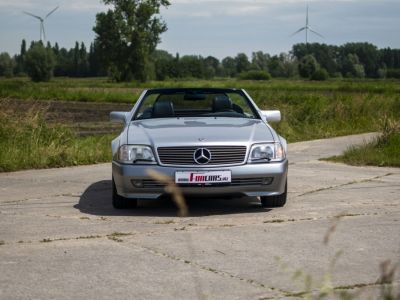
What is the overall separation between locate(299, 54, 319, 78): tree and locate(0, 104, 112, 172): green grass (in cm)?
12181

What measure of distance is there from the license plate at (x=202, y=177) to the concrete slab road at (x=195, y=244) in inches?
14.7

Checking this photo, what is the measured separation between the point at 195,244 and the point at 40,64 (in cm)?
12551

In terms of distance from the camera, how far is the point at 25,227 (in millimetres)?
7035

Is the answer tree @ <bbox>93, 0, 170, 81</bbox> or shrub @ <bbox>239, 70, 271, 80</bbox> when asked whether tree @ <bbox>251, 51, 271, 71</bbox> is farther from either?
tree @ <bbox>93, 0, 170, 81</bbox>

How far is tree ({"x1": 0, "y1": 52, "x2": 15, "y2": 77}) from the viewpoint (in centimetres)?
16612

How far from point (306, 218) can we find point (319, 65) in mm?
132445

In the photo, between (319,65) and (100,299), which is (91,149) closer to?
(100,299)

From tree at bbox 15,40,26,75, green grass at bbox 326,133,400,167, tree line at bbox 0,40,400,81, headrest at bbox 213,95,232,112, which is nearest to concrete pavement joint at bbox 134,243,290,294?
headrest at bbox 213,95,232,112

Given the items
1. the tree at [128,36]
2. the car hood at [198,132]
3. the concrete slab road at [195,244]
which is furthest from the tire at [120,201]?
the tree at [128,36]

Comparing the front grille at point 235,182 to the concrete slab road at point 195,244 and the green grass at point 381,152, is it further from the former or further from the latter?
the green grass at point 381,152

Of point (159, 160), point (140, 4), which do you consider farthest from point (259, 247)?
point (140, 4)

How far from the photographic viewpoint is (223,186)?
24.8ft

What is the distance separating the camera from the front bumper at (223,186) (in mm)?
7535

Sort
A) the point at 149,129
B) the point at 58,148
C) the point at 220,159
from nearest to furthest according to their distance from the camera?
the point at 220,159
the point at 149,129
the point at 58,148
